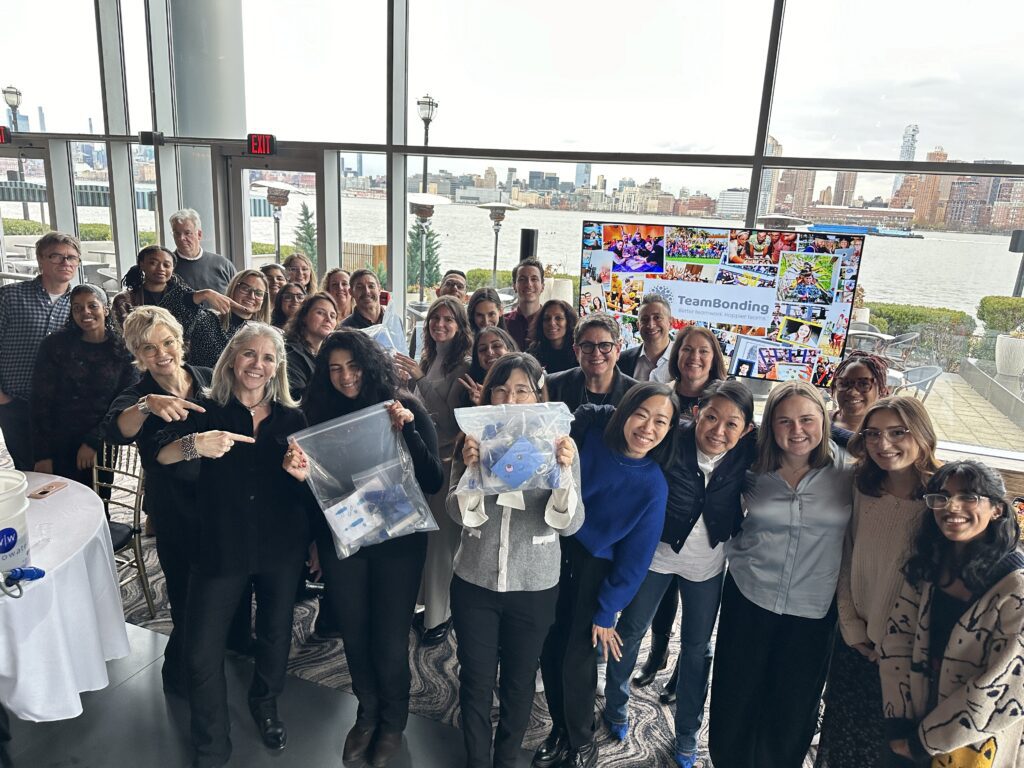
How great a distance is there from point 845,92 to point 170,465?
15.6ft

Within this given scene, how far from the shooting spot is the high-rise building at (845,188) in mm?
4582

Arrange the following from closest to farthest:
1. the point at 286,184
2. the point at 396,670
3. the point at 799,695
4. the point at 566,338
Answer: the point at 799,695 → the point at 396,670 → the point at 566,338 → the point at 286,184

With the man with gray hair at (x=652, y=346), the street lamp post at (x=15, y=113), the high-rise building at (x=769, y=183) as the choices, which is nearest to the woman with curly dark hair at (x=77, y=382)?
the man with gray hair at (x=652, y=346)

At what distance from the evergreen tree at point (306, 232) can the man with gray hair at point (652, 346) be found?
4248 millimetres

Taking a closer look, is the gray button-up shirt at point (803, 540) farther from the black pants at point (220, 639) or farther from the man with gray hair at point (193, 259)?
the man with gray hair at point (193, 259)

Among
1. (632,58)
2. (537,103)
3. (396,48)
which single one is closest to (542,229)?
(537,103)

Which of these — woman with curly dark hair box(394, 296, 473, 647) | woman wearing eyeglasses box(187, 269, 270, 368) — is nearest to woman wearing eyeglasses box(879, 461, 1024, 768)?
woman with curly dark hair box(394, 296, 473, 647)

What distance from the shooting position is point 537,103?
5.55 meters

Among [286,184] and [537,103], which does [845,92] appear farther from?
[286,184]

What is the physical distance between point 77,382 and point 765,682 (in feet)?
11.8

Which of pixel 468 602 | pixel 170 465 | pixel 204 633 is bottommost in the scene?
pixel 204 633

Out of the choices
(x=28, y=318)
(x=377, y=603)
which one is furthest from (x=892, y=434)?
(x=28, y=318)

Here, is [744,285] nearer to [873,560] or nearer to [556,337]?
[556,337]

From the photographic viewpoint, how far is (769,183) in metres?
4.79
